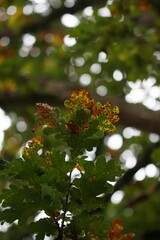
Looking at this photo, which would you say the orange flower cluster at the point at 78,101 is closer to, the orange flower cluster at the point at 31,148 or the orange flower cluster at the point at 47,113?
the orange flower cluster at the point at 47,113

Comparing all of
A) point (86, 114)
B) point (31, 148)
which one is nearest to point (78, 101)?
point (86, 114)

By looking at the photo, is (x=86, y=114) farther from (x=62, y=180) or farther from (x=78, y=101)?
(x=62, y=180)

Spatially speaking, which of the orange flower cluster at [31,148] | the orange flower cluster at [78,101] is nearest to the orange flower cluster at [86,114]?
the orange flower cluster at [78,101]

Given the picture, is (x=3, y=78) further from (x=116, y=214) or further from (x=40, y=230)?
(x=40, y=230)

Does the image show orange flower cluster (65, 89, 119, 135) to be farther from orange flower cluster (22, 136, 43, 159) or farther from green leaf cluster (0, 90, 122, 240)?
orange flower cluster (22, 136, 43, 159)

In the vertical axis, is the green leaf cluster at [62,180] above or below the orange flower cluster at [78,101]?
below
